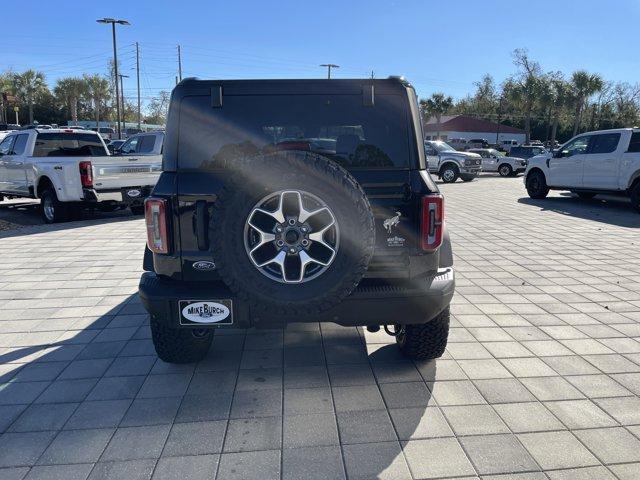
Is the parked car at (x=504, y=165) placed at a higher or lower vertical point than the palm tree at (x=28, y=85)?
lower

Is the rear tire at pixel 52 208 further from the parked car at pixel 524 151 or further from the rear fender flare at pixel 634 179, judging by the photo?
the parked car at pixel 524 151

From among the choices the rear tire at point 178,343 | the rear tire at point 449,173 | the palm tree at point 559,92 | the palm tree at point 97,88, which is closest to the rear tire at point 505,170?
the rear tire at point 449,173

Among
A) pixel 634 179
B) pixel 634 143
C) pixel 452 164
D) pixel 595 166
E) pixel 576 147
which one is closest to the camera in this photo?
pixel 634 179

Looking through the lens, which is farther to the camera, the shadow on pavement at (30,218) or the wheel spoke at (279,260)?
the shadow on pavement at (30,218)

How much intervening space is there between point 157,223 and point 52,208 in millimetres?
8545

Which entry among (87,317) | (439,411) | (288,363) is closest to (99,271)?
(87,317)

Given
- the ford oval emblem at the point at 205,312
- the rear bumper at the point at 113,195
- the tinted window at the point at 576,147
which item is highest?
the tinted window at the point at 576,147

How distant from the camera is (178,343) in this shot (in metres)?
3.56

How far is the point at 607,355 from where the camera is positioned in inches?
153

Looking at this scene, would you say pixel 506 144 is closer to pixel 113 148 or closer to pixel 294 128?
pixel 113 148

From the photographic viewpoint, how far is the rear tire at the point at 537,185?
1472 cm

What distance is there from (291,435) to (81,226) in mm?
8614

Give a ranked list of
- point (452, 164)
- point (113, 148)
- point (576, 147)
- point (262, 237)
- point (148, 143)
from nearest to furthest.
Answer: point (262, 237)
point (148, 143)
point (576, 147)
point (113, 148)
point (452, 164)

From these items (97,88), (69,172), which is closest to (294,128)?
(69,172)
